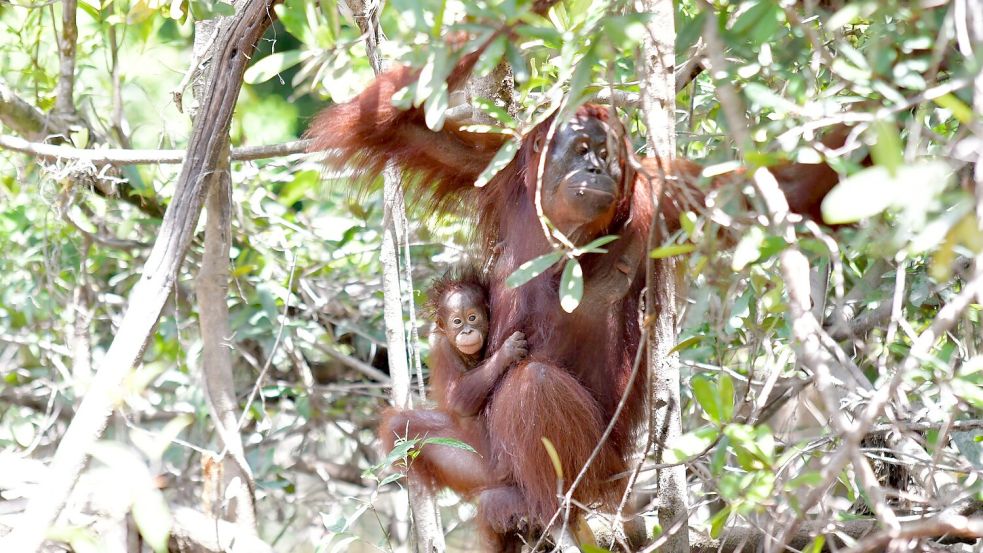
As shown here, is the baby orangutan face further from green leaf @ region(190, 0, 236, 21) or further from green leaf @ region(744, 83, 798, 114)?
green leaf @ region(744, 83, 798, 114)

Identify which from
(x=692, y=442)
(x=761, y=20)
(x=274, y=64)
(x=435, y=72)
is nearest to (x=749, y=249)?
(x=761, y=20)

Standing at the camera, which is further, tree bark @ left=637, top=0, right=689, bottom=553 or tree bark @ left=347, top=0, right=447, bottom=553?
tree bark @ left=347, top=0, right=447, bottom=553

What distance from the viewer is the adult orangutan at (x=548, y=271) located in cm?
330

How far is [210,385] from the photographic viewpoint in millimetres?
3918

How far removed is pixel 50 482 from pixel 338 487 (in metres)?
3.59

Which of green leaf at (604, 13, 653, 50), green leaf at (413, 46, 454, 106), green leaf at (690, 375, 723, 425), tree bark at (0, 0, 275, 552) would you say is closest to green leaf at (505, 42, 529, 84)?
green leaf at (413, 46, 454, 106)

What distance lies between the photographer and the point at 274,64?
8.37ft

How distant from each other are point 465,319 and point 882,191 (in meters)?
2.61

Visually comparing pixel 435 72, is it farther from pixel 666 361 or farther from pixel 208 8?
pixel 666 361

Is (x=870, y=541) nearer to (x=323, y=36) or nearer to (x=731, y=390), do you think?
(x=731, y=390)

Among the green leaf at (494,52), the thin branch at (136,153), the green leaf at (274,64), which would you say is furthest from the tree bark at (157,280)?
the green leaf at (494,52)

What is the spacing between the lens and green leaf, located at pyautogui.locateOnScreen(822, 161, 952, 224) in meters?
1.29

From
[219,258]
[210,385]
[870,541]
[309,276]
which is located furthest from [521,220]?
[870,541]

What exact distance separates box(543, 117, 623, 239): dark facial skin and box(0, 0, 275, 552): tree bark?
3.32 feet
